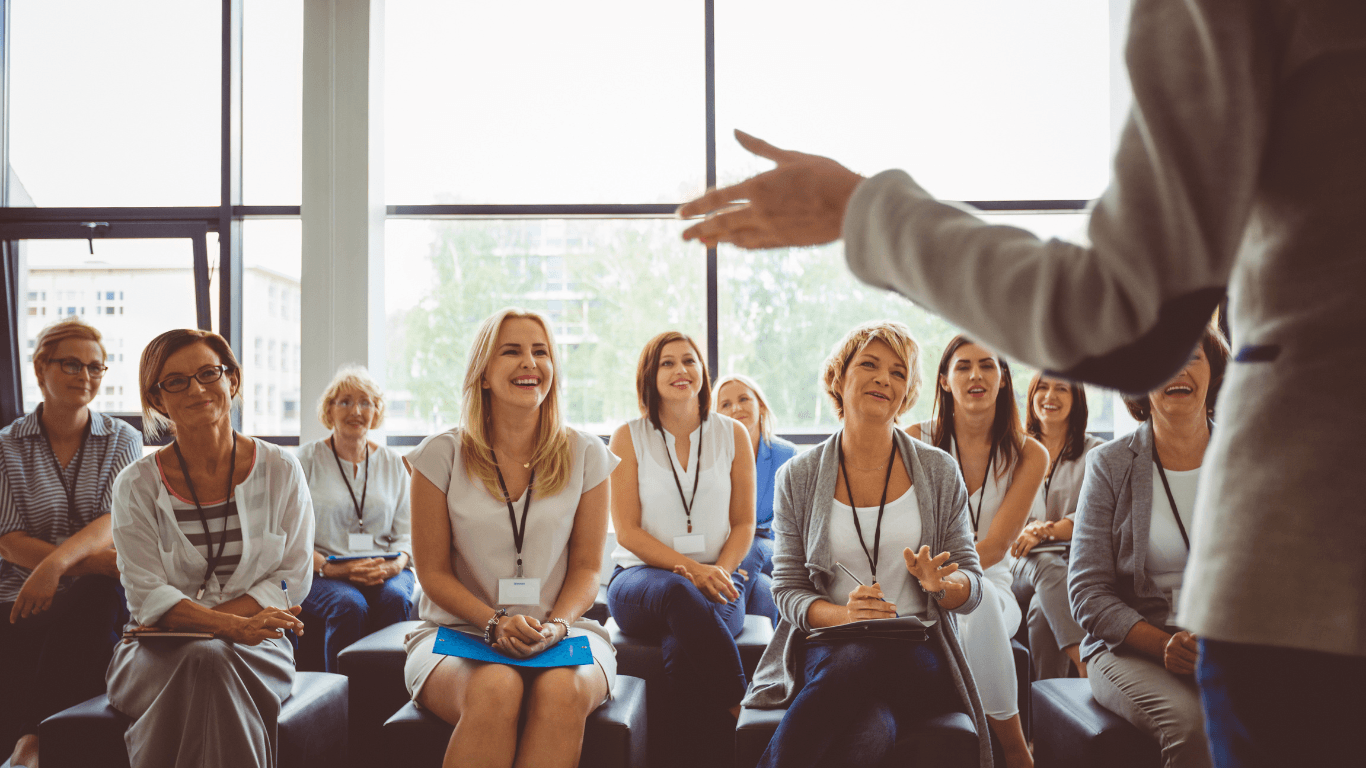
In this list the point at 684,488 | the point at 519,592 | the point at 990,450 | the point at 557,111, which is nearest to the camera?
the point at 519,592

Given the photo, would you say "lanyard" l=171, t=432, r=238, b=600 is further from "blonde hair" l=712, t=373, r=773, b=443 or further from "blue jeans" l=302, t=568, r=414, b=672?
"blonde hair" l=712, t=373, r=773, b=443

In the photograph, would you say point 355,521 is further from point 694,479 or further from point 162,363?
point 694,479

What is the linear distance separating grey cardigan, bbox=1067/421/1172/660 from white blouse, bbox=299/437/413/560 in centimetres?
295

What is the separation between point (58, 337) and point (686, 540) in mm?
2785

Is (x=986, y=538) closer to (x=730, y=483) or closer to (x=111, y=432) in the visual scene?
(x=730, y=483)

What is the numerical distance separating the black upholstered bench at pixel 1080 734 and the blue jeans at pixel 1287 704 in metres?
1.77

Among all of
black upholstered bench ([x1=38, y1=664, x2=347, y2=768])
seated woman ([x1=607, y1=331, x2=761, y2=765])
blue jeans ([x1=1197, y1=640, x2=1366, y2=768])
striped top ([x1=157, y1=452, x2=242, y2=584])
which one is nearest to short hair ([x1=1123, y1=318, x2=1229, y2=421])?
seated woman ([x1=607, y1=331, x2=761, y2=765])

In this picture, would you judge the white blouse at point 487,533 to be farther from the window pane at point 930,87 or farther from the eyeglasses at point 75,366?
the window pane at point 930,87

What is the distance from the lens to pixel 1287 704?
525mm

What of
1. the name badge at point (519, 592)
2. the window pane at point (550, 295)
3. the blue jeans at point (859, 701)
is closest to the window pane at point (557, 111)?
the window pane at point (550, 295)

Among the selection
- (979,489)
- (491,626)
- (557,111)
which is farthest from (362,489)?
(979,489)

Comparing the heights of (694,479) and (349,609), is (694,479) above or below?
above

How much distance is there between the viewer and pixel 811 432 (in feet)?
17.6

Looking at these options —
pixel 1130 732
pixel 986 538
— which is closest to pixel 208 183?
pixel 986 538
